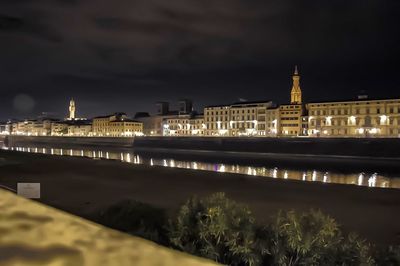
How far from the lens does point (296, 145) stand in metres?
73.8

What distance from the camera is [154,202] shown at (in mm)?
16250

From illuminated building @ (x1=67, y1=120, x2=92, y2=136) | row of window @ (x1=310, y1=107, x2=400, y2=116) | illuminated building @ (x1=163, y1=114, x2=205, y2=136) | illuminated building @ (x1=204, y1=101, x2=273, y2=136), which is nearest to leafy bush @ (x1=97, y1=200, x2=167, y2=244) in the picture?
row of window @ (x1=310, y1=107, x2=400, y2=116)

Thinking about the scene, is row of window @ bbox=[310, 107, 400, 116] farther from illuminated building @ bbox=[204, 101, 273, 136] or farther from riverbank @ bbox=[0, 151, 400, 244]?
riverbank @ bbox=[0, 151, 400, 244]

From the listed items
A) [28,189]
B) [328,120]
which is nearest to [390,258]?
[28,189]

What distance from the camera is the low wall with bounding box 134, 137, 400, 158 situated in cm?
6412

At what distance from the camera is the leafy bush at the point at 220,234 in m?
5.64

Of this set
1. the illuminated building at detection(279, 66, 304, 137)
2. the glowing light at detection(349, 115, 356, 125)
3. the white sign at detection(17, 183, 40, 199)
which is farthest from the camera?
the illuminated building at detection(279, 66, 304, 137)

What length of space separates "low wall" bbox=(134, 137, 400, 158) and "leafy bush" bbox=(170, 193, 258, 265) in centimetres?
6311

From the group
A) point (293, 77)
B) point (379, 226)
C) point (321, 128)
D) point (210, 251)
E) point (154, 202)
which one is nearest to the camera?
point (210, 251)

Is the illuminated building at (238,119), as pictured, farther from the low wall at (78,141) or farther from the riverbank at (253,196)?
the riverbank at (253,196)

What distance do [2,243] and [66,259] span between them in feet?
0.81

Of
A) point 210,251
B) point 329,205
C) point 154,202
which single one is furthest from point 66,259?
point 329,205

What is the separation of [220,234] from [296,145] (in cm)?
7053

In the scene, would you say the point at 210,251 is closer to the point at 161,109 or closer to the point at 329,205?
the point at 329,205
